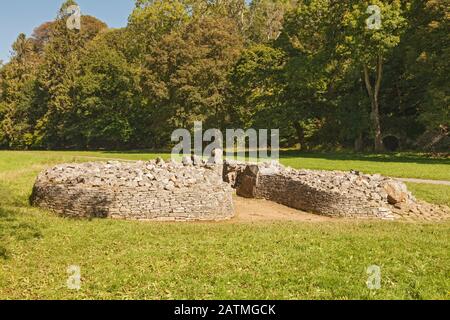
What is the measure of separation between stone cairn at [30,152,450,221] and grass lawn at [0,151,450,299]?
42.6 inches

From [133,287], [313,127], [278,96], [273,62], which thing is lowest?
[133,287]

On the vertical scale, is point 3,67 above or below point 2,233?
above

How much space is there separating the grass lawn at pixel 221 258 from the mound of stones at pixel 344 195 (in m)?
1.56

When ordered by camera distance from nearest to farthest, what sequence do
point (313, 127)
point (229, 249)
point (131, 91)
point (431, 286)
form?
point (431, 286) → point (229, 249) → point (313, 127) → point (131, 91)

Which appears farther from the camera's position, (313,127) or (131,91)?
(131,91)

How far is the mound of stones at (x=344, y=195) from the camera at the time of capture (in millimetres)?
14969

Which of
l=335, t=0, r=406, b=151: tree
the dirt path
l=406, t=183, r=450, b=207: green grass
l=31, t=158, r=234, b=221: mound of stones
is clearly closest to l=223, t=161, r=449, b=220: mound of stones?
the dirt path

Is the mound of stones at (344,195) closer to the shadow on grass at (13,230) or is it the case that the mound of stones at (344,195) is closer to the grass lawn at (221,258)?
the grass lawn at (221,258)

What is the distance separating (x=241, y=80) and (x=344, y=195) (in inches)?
1135

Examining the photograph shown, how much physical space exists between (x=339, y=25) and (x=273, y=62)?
7.22 metres

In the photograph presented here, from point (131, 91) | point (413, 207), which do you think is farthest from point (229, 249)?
point (131, 91)

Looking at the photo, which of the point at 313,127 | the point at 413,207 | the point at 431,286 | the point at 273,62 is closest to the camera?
the point at 431,286

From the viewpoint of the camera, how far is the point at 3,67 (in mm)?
62375
